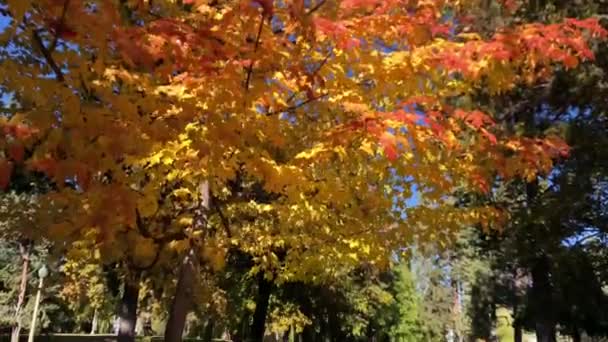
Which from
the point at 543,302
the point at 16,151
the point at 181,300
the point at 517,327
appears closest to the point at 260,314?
the point at 543,302

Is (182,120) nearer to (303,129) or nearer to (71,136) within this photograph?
(71,136)

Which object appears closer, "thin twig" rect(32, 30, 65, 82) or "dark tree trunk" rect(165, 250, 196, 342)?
"thin twig" rect(32, 30, 65, 82)

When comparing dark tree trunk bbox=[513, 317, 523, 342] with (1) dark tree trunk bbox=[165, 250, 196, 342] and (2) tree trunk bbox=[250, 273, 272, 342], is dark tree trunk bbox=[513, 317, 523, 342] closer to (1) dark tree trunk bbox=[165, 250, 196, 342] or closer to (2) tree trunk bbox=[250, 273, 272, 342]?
(2) tree trunk bbox=[250, 273, 272, 342]

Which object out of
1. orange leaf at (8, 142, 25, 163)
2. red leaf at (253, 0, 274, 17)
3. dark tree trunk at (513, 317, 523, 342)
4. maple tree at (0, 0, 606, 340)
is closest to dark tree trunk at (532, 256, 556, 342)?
dark tree trunk at (513, 317, 523, 342)

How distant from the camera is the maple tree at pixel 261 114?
3236 millimetres

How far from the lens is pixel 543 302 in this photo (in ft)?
79.4

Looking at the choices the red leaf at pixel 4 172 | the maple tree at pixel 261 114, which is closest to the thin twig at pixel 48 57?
the maple tree at pixel 261 114

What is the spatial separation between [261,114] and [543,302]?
75.3 ft

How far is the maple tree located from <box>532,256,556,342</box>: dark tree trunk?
20.1 meters

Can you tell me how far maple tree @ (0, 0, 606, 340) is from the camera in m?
3.24

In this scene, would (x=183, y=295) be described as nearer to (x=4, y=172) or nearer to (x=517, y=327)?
(x=4, y=172)

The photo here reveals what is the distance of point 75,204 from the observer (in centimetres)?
461

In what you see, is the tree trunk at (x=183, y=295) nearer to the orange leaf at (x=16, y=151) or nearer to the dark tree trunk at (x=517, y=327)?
the orange leaf at (x=16, y=151)

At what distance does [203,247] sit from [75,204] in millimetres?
1752
